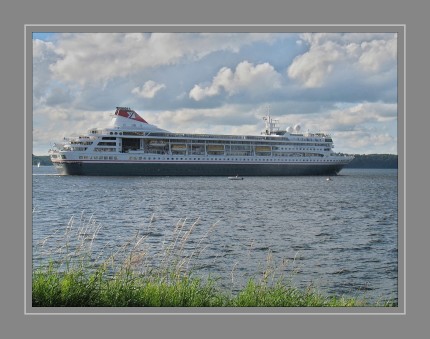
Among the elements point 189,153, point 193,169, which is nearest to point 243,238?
point 193,169

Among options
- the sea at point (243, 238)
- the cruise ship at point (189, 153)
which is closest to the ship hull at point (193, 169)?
the cruise ship at point (189, 153)

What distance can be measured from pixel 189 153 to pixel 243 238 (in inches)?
1401

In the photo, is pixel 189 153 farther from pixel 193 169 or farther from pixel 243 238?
pixel 243 238

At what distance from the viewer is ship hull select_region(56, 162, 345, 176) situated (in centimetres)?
4312

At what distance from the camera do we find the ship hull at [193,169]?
141 feet

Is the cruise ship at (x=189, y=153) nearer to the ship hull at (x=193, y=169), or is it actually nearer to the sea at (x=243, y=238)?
the ship hull at (x=193, y=169)

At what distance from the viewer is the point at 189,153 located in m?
48.1

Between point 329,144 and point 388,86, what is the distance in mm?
46769

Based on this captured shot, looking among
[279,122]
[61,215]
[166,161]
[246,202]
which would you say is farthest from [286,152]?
[61,215]

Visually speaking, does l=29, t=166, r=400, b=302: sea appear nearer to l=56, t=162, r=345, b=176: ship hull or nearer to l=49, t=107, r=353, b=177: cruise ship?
l=56, t=162, r=345, b=176: ship hull

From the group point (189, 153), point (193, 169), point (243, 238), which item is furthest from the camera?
point (189, 153)

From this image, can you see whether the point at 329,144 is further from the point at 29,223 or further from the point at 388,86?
the point at 29,223

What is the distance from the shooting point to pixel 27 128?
536cm

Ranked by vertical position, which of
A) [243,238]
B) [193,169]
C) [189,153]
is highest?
[189,153]
